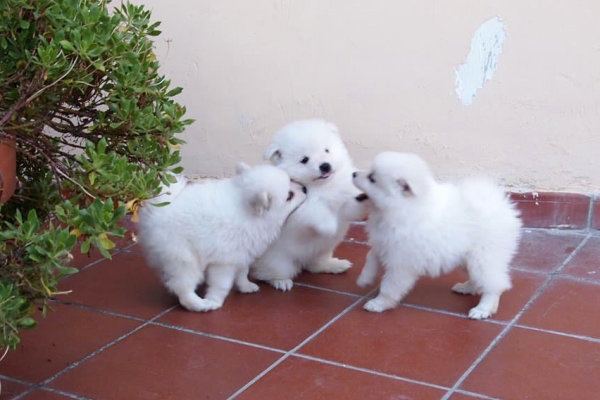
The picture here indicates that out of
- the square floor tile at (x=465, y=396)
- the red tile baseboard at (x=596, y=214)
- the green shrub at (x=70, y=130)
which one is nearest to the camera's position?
the green shrub at (x=70, y=130)

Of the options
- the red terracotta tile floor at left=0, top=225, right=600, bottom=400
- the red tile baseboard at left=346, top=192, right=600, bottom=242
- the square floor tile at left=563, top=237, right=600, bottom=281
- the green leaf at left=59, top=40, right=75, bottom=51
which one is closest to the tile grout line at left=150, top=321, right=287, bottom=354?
the red terracotta tile floor at left=0, top=225, right=600, bottom=400

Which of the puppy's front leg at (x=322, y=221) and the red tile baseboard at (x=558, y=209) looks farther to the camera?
the red tile baseboard at (x=558, y=209)

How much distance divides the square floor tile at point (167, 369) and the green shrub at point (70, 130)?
1.52ft

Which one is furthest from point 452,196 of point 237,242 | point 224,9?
point 224,9

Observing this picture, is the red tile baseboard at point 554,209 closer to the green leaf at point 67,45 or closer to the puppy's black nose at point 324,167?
the puppy's black nose at point 324,167

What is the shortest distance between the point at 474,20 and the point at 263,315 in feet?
5.63

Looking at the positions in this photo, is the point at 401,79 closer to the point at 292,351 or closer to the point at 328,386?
the point at 292,351

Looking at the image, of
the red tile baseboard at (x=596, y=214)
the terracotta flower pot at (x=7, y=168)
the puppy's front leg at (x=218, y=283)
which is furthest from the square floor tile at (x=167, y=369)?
the red tile baseboard at (x=596, y=214)

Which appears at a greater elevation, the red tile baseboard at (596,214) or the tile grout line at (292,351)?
the red tile baseboard at (596,214)

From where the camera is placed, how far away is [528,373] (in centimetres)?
309

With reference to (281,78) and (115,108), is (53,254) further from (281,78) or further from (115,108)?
(281,78)

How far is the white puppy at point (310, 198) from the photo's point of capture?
3738mm

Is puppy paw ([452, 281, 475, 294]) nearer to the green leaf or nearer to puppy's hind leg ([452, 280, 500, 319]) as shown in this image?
puppy's hind leg ([452, 280, 500, 319])

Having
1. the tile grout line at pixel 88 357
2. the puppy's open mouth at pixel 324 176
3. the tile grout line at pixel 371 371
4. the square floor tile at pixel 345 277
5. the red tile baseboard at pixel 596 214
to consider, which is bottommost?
the tile grout line at pixel 88 357
